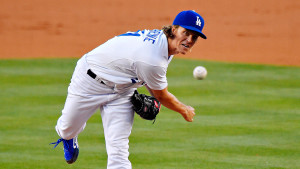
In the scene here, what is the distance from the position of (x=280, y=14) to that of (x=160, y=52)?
1291 cm

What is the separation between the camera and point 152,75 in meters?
5.58

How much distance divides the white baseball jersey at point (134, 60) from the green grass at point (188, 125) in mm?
1739

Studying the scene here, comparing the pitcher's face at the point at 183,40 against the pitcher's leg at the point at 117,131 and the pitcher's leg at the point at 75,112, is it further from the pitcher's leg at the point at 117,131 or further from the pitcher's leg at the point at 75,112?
the pitcher's leg at the point at 75,112

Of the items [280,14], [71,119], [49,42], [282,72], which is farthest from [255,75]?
[71,119]

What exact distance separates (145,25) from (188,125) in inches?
369

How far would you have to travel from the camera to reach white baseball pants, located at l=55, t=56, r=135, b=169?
5.85 metres

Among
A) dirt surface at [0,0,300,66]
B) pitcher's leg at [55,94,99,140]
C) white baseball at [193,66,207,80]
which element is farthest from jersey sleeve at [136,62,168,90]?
dirt surface at [0,0,300,66]

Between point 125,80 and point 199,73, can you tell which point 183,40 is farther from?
point 199,73

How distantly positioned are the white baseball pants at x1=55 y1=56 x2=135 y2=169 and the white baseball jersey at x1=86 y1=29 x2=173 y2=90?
5.1 inches

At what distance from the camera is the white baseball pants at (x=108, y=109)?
5848 millimetres

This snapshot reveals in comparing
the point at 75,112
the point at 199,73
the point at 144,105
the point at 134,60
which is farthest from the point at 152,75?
the point at 199,73

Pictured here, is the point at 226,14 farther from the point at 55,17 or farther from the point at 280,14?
the point at 55,17

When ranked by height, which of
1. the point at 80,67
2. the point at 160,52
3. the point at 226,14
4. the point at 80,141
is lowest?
the point at 226,14

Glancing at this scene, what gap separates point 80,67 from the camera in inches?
240
